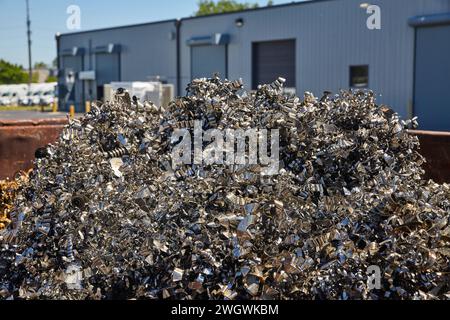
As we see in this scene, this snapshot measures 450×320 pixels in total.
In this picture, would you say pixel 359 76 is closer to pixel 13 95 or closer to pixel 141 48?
pixel 141 48

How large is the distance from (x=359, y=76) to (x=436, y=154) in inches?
595

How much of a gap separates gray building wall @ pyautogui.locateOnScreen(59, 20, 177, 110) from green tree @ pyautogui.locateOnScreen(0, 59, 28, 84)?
27384mm

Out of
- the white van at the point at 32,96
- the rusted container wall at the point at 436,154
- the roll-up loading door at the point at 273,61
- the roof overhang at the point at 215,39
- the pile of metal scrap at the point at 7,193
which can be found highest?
the roof overhang at the point at 215,39

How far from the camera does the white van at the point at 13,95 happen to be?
45453 mm

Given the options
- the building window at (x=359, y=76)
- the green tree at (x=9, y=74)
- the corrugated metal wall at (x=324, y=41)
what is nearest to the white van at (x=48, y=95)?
the green tree at (x=9, y=74)

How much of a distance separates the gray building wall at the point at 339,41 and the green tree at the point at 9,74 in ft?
→ 130

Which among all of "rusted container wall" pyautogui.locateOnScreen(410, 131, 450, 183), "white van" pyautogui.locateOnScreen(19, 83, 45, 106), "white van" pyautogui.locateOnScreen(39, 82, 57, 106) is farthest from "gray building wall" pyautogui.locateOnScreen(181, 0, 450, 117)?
"white van" pyautogui.locateOnScreen(19, 83, 45, 106)

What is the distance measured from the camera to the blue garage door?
16.5m

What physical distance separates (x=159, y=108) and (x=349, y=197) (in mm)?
1842

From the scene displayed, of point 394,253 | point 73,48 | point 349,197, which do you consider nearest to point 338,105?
point 349,197

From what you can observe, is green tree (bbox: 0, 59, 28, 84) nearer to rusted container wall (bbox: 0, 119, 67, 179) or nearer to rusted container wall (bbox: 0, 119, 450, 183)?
rusted container wall (bbox: 0, 119, 450, 183)

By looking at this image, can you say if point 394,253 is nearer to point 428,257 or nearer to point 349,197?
point 428,257

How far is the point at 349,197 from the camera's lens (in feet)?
10.7

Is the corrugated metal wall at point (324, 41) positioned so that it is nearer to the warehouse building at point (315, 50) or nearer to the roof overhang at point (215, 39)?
the warehouse building at point (315, 50)
